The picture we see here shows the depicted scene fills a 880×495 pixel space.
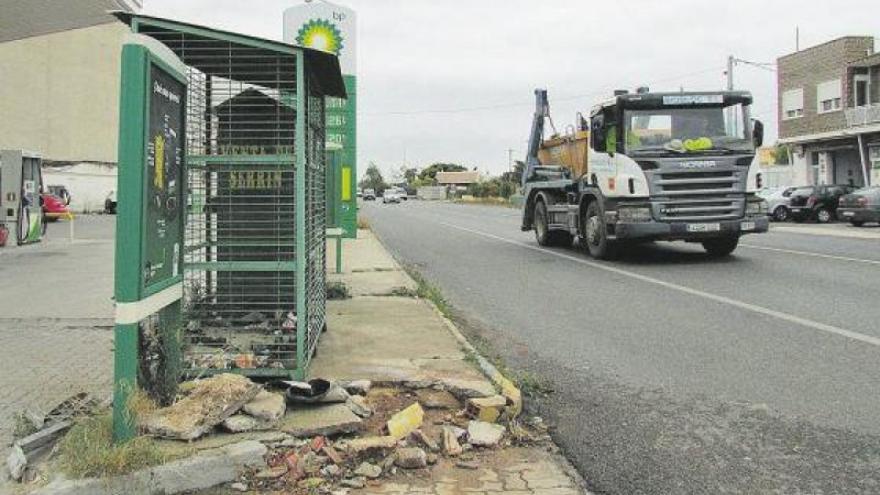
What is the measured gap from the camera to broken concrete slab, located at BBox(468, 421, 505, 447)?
183 inches

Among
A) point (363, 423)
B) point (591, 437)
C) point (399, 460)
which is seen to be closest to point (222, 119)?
point (363, 423)

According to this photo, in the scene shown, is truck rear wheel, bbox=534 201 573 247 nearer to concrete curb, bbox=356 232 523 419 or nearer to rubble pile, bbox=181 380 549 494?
concrete curb, bbox=356 232 523 419

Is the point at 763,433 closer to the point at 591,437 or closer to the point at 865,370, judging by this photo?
the point at 591,437

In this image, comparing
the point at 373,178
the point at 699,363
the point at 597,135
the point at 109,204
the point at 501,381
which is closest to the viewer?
the point at 501,381

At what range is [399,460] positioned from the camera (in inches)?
170

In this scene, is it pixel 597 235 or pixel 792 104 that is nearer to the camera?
pixel 597 235

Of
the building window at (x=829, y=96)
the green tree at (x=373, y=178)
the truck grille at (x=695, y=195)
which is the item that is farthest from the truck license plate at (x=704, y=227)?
the green tree at (x=373, y=178)

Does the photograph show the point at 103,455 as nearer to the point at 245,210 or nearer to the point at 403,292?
the point at 245,210

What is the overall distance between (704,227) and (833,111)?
31282 mm

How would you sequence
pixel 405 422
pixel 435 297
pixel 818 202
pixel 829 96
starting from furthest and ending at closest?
pixel 829 96, pixel 818 202, pixel 435 297, pixel 405 422

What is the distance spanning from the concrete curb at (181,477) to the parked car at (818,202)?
32862 millimetres

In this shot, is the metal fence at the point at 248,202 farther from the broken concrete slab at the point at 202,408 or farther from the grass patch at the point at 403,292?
the grass patch at the point at 403,292

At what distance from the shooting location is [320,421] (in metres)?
4.63

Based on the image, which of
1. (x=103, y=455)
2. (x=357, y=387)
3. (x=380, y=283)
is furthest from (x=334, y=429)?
(x=380, y=283)
